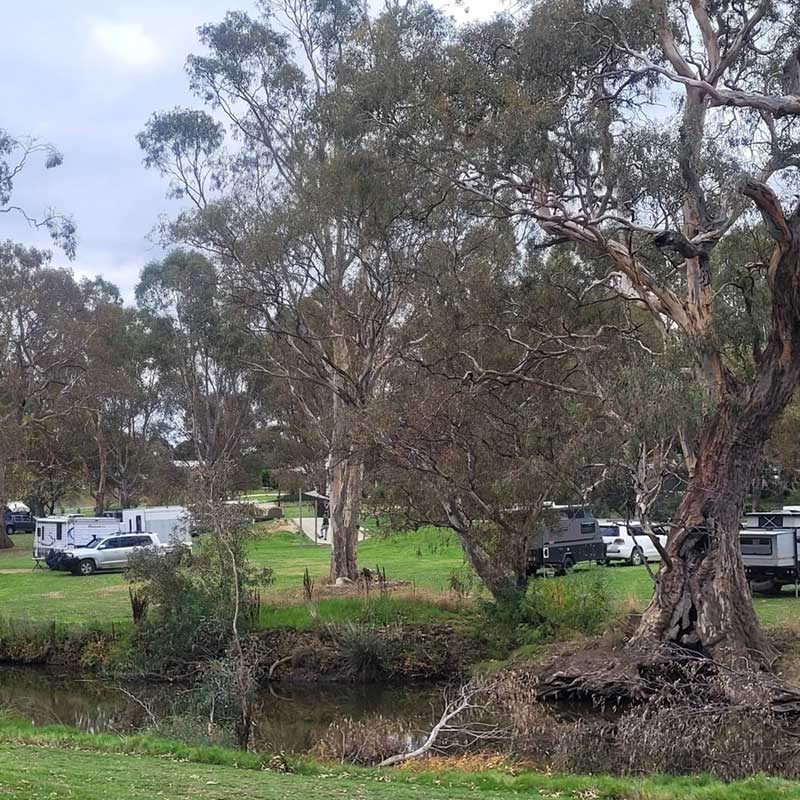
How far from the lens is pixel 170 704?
17453 millimetres

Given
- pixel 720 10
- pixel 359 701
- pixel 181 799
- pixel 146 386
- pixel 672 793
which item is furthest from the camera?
pixel 146 386

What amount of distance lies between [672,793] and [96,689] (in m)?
14.0

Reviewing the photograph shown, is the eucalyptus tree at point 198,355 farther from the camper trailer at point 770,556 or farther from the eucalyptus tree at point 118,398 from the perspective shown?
the camper trailer at point 770,556

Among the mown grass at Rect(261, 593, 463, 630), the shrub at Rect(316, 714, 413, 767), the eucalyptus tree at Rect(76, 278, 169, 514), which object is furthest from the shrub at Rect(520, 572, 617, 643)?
the eucalyptus tree at Rect(76, 278, 169, 514)

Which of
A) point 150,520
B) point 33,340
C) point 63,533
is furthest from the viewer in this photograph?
point 33,340

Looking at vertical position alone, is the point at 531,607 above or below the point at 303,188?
below

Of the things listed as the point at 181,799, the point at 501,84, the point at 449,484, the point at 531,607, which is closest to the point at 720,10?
the point at 501,84

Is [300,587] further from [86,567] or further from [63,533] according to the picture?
[63,533]

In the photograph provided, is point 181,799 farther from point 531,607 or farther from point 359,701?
point 531,607

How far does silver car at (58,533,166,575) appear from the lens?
117 ft

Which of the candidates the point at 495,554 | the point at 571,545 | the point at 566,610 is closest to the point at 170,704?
the point at 495,554

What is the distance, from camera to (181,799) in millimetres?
7949

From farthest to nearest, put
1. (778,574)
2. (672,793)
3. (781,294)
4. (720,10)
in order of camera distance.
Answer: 1. (778,574)
2. (720,10)
3. (781,294)
4. (672,793)

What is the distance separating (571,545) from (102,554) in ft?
54.1
